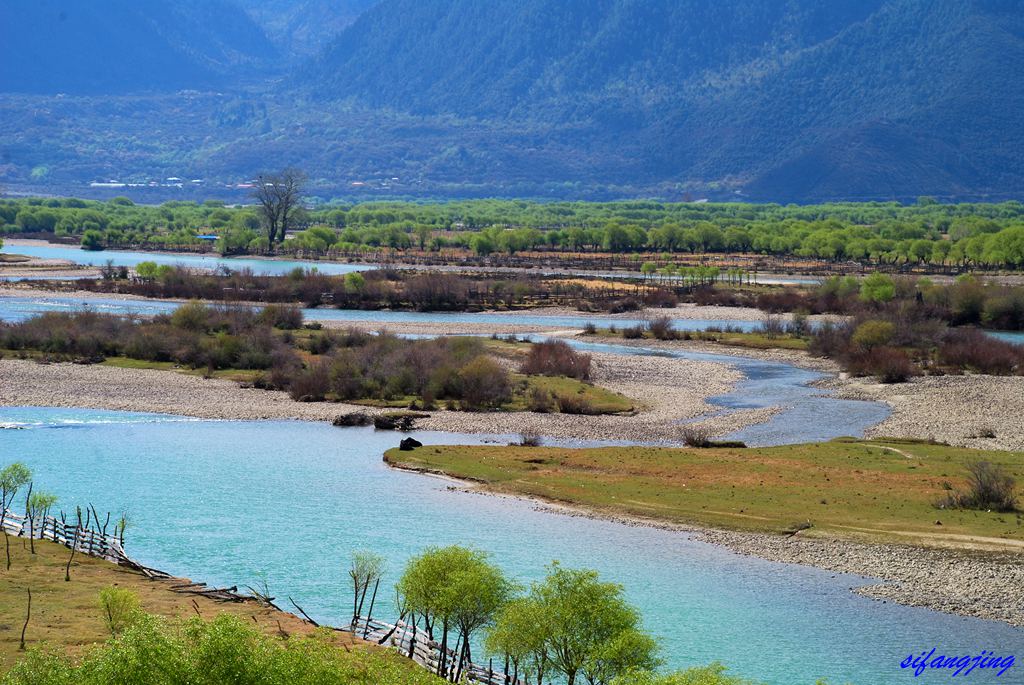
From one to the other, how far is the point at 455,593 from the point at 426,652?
1.60m

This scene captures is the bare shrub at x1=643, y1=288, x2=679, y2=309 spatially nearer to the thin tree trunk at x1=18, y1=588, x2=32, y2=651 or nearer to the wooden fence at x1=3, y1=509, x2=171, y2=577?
the wooden fence at x1=3, y1=509, x2=171, y2=577

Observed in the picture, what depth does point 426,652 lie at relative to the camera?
2369 centimetres

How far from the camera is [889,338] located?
2803 inches

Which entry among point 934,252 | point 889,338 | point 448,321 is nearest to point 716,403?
point 889,338

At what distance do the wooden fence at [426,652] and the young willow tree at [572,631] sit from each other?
Result: 895mm

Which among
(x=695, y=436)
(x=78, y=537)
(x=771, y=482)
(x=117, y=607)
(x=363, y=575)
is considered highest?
(x=695, y=436)

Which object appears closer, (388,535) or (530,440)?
(388,535)

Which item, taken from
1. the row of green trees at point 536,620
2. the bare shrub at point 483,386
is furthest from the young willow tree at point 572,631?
the bare shrub at point 483,386

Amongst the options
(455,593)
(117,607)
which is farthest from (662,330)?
(117,607)

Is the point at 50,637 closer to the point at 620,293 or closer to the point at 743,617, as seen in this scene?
the point at 743,617

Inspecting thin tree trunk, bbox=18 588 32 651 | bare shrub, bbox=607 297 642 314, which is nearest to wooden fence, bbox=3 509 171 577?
thin tree trunk, bbox=18 588 32 651

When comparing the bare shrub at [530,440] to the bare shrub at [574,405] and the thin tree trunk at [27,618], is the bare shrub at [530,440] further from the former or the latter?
the thin tree trunk at [27,618]

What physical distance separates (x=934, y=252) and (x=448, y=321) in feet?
245

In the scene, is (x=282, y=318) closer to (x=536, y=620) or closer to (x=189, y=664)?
(x=536, y=620)
